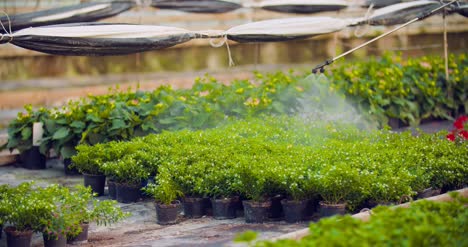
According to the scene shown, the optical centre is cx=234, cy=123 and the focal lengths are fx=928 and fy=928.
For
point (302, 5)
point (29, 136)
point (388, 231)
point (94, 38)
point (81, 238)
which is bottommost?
point (81, 238)

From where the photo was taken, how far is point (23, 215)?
25.9 ft

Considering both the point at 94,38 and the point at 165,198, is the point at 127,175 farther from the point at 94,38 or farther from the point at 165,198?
the point at 94,38

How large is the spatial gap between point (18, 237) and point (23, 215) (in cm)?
24

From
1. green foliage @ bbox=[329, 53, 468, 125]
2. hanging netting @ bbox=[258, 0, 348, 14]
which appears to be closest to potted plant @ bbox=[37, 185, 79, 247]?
green foliage @ bbox=[329, 53, 468, 125]

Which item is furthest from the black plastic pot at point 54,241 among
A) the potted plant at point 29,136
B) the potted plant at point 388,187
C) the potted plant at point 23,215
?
the potted plant at point 29,136

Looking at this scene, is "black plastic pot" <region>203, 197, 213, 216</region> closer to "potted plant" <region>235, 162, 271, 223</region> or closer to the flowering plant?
"potted plant" <region>235, 162, 271, 223</region>

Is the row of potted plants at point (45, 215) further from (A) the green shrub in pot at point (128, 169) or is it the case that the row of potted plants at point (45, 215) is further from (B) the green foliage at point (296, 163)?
(A) the green shrub in pot at point (128, 169)

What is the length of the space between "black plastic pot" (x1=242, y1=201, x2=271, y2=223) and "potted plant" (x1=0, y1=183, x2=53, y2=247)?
6.65 ft

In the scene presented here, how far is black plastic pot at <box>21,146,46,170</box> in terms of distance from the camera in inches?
491

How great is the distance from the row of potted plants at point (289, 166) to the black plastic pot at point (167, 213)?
68mm

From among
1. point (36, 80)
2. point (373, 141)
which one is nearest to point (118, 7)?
point (36, 80)

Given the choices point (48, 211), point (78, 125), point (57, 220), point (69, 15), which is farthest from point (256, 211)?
point (69, 15)

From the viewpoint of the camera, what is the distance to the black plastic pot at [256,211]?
29.6 feet

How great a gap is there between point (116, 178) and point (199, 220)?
4.25ft
